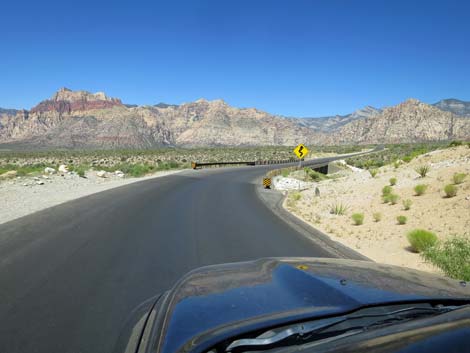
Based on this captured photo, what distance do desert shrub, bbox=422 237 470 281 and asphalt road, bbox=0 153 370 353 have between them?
7.03 feet

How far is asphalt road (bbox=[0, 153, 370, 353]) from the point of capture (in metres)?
4.82

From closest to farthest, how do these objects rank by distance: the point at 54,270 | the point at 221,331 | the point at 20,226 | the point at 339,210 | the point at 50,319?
the point at 221,331 < the point at 50,319 < the point at 54,270 < the point at 20,226 < the point at 339,210

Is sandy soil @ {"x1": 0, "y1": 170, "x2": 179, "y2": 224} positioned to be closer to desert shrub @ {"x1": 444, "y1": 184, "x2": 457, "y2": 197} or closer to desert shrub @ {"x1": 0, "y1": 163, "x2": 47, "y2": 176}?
desert shrub @ {"x1": 0, "y1": 163, "x2": 47, "y2": 176}

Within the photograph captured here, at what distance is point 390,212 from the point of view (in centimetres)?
1598

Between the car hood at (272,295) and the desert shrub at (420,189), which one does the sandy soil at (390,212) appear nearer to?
the desert shrub at (420,189)

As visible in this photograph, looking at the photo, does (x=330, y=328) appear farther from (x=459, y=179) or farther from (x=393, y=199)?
(x=459, y=179)

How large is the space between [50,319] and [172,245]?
14.5ft

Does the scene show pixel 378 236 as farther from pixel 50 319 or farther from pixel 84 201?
pixel 84 201

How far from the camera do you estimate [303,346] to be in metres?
2.06

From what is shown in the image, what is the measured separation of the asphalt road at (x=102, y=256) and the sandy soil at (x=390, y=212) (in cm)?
166

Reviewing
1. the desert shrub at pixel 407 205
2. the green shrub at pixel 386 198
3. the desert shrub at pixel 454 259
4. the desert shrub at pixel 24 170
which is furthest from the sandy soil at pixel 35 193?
the green shrub at pixel 386 198

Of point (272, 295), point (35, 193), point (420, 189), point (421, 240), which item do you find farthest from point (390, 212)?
point (35, 193)

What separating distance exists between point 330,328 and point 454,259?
6.56m

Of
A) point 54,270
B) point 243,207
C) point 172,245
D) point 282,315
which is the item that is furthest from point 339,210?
point 282,315
